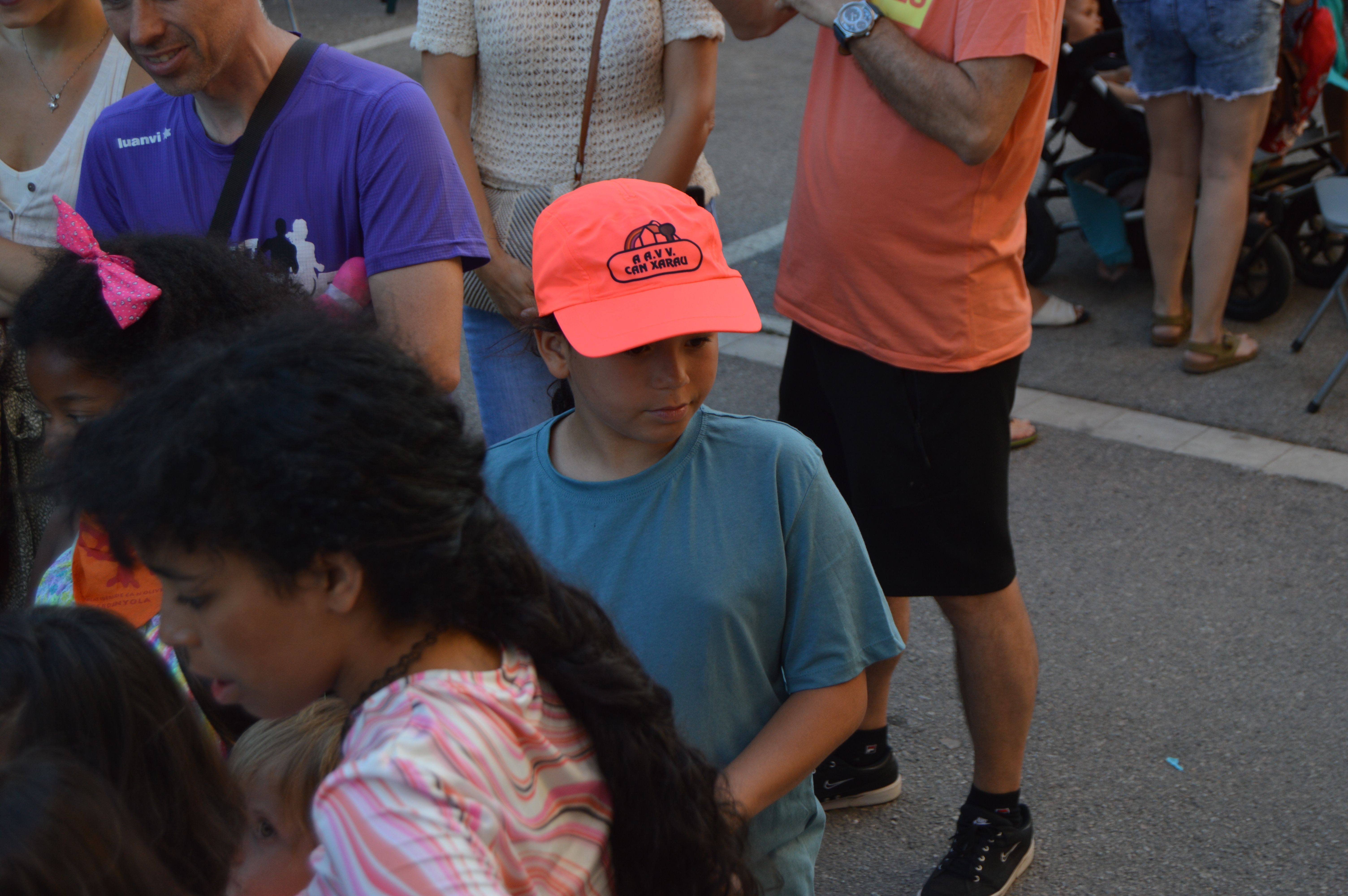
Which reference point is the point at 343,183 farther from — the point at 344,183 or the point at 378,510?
the point at 378,510

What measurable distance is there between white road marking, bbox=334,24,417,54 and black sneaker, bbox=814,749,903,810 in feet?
27.8

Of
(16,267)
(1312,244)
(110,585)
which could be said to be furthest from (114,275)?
(1312,244)

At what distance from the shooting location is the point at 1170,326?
5.07m

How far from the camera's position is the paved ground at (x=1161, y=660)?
273 cm

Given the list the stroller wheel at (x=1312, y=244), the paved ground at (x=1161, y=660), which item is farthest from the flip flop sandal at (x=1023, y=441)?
the stroller wheel at (x=1312, y=244)

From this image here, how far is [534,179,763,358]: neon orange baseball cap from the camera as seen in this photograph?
5.23ft

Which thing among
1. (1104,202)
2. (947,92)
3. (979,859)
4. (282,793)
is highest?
(947,92)

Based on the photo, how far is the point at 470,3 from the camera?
2857mm

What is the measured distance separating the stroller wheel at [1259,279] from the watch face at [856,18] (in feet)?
10.8

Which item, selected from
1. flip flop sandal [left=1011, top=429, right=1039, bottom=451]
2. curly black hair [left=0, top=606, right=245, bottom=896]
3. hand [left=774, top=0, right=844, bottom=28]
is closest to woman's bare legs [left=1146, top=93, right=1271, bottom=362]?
flip flop sandal [left=1011, top=429, right=1039, bottom=451]

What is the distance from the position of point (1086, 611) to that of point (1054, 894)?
1097 mm

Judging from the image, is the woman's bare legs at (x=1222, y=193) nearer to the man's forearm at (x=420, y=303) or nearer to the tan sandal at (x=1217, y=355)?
the tan sandal at (x=1217, y=355)

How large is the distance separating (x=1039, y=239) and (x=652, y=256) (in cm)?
437

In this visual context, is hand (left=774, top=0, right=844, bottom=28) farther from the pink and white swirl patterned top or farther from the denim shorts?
the denim shorts
